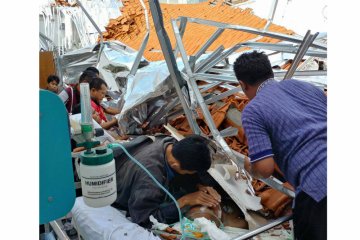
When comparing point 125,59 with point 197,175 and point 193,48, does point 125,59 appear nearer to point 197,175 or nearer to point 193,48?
point 193,48

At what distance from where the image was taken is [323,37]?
2504 mm

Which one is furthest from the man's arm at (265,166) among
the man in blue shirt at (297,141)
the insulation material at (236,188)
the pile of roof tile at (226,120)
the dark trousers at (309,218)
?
the pile of roof tile at (226,120)

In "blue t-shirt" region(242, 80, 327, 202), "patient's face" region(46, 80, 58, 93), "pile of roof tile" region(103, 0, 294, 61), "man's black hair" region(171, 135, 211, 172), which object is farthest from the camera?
"pile of roof tile" region(103, 0, 294, 61)

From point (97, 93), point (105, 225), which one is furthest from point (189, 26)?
point (105, 225)

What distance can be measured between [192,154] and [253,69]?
56 centimetres

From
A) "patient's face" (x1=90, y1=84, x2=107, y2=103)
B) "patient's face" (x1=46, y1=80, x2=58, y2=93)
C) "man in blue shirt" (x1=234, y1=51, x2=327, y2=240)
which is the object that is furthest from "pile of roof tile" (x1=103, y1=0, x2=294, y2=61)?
"man in blue shirt" (x1=234, y1=51, x2=327, y2=240)

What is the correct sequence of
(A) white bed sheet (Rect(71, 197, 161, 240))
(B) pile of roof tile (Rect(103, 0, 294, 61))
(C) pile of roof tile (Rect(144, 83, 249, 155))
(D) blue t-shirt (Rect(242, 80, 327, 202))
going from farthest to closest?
(B) pile of roof tile (Rect(103, 0, 294, 61)), (C) pile of roof tile (Rect(144, 83, 249, 155)), (A) white bed sheet (Rect(71, 197, 161, 240)), (D) blue t-shirt (Rect(242, 80, 327, 202))

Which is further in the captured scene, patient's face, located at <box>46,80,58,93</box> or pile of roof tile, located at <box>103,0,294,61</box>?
pile of roof tile, located at <box>103,0,294,61</box>

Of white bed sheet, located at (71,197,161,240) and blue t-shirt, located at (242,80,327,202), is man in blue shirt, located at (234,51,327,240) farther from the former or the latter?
white bed sheet, located at (71,197,161,240)

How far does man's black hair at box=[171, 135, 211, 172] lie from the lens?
6.35ft

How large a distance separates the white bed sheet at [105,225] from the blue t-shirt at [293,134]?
0.70 meters

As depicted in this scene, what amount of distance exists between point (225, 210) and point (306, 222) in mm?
658

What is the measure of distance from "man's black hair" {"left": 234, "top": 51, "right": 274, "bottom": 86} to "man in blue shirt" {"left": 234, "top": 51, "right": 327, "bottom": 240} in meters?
0.10

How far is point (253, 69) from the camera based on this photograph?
5.79 feet
